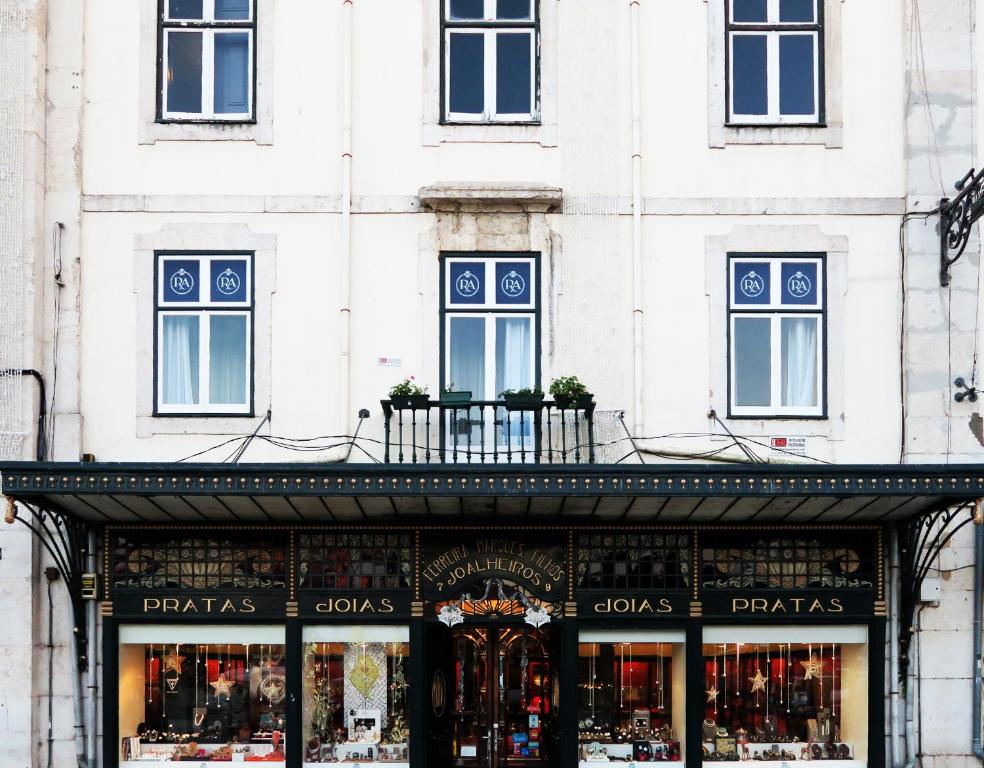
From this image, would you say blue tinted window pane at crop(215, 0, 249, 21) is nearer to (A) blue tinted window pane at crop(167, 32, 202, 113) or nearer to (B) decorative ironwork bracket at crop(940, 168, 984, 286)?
(A) blue tinted window pane at crop(167, 32, 202, 113)

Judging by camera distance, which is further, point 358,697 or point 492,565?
point 358,697

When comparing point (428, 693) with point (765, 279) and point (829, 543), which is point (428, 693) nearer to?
point (829, 543)

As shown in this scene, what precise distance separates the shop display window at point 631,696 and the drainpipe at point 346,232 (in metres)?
3.90

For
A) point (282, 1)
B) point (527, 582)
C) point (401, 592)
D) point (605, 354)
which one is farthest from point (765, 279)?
point (282, 1)

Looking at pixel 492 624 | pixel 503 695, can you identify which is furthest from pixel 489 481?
pixel 503 695

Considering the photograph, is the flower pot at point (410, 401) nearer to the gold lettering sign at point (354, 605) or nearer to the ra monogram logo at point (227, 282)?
the gold lettering sign at point (354, 605)

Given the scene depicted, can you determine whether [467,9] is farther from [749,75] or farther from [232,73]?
[749,75]

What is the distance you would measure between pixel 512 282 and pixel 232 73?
4.28 m

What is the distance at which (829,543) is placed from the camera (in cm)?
1312

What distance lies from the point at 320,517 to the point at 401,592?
4.24ft

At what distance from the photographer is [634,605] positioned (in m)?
13.0

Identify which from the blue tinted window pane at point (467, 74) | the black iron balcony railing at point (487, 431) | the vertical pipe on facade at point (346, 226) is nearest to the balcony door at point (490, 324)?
the black iron balcony railing at point (487, 431)

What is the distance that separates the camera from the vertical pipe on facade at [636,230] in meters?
13.2

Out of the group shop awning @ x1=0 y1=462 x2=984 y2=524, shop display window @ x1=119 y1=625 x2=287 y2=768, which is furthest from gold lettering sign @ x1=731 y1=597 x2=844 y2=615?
shop display window @ x1=119 y1=625 x2=287 y2=768
